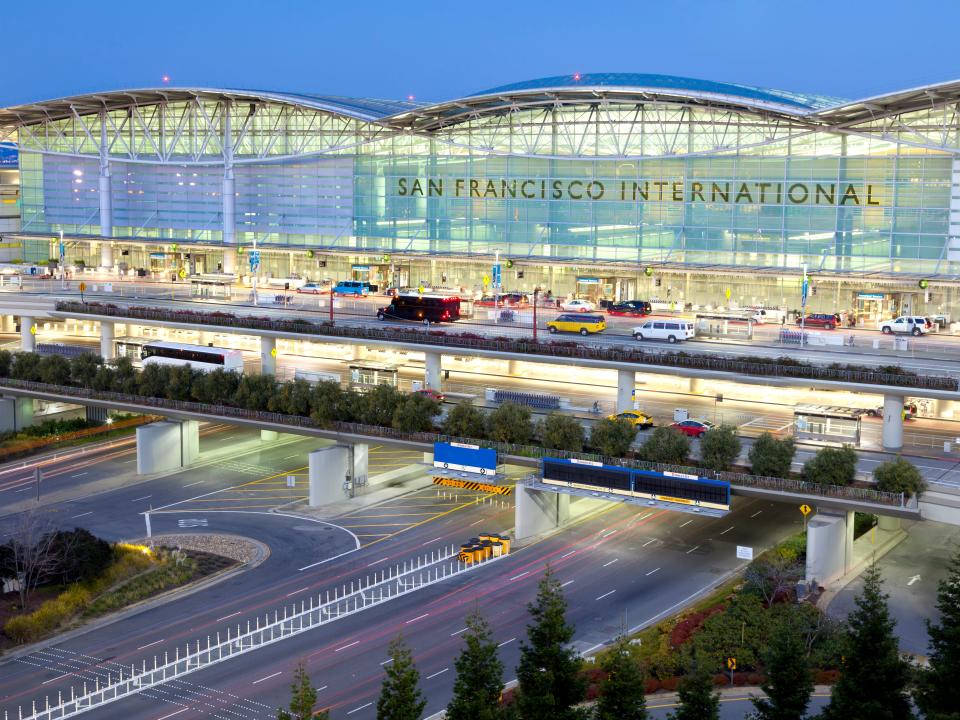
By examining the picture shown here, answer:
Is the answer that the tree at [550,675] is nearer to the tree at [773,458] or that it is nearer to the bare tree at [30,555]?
the tree at [773,458]

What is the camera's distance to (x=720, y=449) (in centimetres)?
4606

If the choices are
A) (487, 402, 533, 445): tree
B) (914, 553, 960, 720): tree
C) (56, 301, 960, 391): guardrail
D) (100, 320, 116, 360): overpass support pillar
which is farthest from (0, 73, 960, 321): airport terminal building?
(914, 553, 960, 720): tree

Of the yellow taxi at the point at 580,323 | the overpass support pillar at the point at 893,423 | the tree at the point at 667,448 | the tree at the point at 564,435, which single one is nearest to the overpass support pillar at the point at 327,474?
the tree at the point at 564,435

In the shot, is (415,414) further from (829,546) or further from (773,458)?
(829,546)

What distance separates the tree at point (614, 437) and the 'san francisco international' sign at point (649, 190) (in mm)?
29721

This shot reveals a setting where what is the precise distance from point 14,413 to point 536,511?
3464 centimetres

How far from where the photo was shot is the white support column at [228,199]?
3649 inches

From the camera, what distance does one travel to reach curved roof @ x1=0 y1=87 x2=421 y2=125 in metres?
86.2

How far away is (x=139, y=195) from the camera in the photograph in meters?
100

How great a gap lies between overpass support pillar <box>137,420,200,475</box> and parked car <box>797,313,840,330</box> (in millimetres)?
34251

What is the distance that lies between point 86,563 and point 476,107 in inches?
1801

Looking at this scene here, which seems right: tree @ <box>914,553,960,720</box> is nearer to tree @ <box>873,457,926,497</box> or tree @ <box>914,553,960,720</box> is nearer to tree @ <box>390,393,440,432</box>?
tree @ <box>873,457,926,497</box>

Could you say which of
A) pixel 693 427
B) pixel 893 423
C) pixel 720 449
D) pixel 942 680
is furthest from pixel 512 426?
pixel 942 680

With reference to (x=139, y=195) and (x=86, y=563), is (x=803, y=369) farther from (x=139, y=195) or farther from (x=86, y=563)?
(x=139, y=195)
